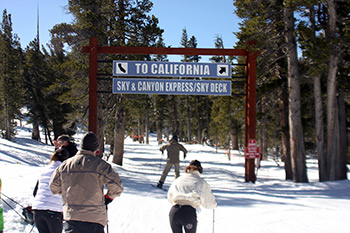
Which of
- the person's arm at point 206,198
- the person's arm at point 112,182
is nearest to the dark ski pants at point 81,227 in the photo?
the person's arm at point 112,182

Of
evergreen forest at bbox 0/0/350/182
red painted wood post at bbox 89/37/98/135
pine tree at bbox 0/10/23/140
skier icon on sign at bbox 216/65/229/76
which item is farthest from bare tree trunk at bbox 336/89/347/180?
pine tree at bbox 0/10/23/140

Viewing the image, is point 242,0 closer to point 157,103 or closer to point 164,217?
point 164,217

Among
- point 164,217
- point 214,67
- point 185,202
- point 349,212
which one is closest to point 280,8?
point 214,67

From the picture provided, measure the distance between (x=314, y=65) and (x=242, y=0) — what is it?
5.12 metres

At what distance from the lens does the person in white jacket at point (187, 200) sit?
4066 mm

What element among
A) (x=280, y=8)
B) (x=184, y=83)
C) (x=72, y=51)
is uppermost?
(x=280, y=8)

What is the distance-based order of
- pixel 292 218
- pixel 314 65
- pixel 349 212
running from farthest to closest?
pixel 314 65 < pixel 349 212 < pixel 292 218

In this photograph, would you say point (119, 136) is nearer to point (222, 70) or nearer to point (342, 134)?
point (222, 70)

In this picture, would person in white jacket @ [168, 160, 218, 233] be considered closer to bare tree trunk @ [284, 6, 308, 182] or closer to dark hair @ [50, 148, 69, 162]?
dark hair @ [50, 148, 69, 162]

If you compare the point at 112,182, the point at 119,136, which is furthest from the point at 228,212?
the point at 119,136

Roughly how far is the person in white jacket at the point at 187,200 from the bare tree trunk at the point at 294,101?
35.0ft

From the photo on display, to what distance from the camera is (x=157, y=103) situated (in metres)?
52.1

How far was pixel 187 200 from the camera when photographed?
4070mm

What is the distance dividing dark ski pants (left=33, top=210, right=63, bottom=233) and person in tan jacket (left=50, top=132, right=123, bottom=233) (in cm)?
78
